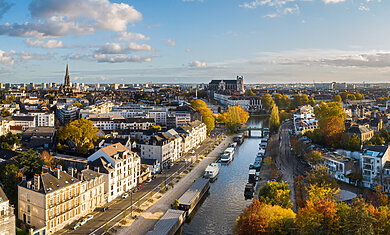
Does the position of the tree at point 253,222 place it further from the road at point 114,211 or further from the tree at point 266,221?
the road at point 114,211

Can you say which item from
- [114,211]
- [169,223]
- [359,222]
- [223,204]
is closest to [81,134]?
A: [114,211]

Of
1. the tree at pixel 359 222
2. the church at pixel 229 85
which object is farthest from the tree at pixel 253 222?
the church at pixel 229 85

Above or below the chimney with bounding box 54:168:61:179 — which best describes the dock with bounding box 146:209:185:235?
below

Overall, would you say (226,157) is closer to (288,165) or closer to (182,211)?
(288,165)

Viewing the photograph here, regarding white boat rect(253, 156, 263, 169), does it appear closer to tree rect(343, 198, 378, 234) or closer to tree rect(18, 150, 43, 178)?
tree rect(343, 198, 378, 234)

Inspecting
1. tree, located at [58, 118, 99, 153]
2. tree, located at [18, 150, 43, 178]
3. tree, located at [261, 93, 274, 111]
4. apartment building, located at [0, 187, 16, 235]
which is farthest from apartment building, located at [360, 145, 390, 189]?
tree, located at [261, 93, 274, 111]

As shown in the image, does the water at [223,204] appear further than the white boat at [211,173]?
No
